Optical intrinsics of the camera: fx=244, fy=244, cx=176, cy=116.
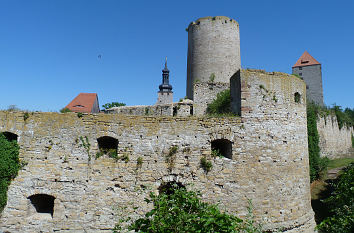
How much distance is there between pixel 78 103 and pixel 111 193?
29.8m

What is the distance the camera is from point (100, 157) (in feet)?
A: 28.8

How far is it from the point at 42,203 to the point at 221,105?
29.3 ft

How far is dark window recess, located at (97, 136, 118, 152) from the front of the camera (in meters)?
9.12

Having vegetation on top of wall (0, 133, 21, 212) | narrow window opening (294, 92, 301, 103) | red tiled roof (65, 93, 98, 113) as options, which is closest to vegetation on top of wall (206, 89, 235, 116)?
narrow window opening (294, 92, 301, 103)

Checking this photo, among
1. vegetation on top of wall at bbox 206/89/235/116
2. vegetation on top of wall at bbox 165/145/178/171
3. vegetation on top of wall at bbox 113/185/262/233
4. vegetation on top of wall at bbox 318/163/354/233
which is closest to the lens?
vegetation on top of wall at bbox 113/185/262/233

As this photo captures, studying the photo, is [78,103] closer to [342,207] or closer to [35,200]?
[35,200]

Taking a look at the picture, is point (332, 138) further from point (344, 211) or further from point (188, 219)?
point (188, 219)

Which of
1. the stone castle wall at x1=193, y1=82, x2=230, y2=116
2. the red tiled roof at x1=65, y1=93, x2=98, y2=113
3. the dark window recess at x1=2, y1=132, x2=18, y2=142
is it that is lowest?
the dark window recess at x1=2, y1=132, x2=18, y2=142

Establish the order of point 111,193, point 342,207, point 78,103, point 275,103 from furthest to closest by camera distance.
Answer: point 78,103 < point 275,103 < point 111,193 < point 342,207

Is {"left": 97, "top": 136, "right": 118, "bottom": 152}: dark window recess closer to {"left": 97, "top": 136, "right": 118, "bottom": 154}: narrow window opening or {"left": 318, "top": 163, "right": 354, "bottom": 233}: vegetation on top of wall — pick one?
{"left": 97, "top": 136, "right": 118, "bottom": 154}: narrow window opening

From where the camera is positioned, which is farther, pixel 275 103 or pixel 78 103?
pixel 78 103

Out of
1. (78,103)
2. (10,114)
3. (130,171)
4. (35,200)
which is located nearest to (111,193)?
(130,171)

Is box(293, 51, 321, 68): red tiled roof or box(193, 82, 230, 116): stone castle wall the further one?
box(293, 51, 321, 68): red tiled roof

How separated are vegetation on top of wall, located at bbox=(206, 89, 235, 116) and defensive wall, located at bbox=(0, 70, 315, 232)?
87.6 inches
